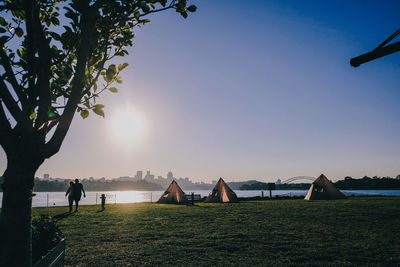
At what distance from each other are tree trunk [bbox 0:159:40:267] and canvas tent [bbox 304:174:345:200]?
108 ft

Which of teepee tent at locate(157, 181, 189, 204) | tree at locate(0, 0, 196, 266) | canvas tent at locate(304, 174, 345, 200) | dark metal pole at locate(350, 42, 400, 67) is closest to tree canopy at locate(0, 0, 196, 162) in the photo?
tree at locate(0, 0, 196, 266)

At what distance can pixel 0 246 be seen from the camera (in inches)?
127

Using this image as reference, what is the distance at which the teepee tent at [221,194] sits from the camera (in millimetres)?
30186

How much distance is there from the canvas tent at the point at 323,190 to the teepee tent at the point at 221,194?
10.1 metres

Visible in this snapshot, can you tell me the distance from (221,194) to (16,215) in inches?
1124

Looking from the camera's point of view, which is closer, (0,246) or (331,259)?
(0,246)

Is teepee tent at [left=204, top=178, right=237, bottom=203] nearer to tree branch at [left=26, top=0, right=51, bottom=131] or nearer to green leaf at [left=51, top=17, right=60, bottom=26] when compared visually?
green leaf at [left=51, top=17, right=60, bottom=26]

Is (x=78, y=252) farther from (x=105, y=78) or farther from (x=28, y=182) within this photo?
(x=105, y=78)

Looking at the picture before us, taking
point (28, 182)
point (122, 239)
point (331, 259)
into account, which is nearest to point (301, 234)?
point (331, 259)

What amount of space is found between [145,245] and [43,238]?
3.80 m

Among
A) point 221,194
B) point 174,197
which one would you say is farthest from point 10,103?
point 221,194

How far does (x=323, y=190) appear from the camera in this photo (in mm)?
31078

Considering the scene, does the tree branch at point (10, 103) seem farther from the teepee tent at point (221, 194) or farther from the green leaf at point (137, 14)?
the teepee tent at point (221, 194)

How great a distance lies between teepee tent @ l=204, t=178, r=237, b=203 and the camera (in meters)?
30.2
